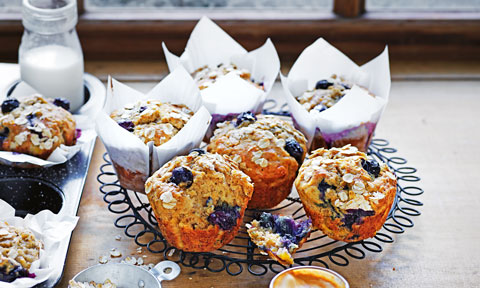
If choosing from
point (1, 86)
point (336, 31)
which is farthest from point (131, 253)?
point (336, 31)

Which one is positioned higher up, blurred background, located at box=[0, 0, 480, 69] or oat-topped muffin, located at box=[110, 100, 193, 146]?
oat-topped muffin, located at box=[110, 100, 193, 146]

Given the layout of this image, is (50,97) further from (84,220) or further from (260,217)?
(260,217)

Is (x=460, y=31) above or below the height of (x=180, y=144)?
below

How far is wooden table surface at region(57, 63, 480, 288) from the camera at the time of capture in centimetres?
155

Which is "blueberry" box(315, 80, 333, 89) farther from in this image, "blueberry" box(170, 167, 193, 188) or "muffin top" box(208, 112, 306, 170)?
"blueberry" box(170, 167, 193, 188)

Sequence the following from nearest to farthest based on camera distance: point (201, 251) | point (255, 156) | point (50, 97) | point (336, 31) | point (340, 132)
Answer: point (201, 251) → point (255, 156) → point (340, 132) → point (50, 97) → point (336, 31)

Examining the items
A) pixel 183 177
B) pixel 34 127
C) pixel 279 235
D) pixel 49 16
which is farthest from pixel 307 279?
pixel 49 16

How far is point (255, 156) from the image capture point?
1.65 m

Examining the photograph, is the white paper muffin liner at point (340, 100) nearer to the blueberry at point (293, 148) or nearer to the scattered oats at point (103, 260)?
the blueberry at point (293, 148)

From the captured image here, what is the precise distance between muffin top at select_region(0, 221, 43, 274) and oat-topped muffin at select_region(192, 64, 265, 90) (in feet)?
2.23

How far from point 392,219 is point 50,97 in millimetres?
1103

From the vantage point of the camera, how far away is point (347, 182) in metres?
1.54

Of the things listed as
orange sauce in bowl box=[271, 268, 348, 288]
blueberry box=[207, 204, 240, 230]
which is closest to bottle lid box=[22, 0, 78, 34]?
blueberry box=[207, 204, 240, 230]

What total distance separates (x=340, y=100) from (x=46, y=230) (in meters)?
0.81
